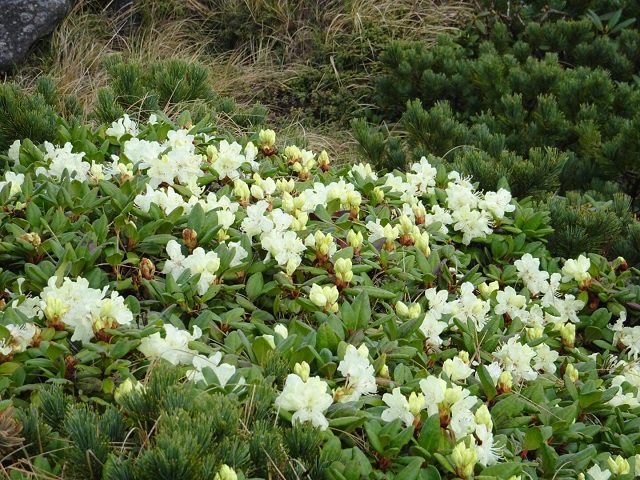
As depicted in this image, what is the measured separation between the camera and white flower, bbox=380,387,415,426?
183cm

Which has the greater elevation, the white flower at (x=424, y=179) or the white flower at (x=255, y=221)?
the white flower at (x=255, y=221)

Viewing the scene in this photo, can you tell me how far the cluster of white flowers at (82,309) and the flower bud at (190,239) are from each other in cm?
41

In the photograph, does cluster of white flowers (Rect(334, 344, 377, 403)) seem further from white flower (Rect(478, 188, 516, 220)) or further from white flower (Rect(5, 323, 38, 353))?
white flower (Rect(478, 188, 516, 220))

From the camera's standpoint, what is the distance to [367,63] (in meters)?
6.52

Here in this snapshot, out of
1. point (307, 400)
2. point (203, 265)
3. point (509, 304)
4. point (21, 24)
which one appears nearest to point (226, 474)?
point (307, 400)

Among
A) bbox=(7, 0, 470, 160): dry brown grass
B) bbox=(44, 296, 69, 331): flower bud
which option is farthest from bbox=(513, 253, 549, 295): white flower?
bbox=(7, 0, 470, 160): dry brown grass

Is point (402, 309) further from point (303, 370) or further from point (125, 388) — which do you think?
point (125, 388)

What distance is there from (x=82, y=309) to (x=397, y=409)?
2.58 ft

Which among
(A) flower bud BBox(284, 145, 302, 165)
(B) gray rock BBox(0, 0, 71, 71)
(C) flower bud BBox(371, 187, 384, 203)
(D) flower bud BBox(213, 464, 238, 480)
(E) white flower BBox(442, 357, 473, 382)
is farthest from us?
(B) gray rock BBox(0, 0, 71, 71)

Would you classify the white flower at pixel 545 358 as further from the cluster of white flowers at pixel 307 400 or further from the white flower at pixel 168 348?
the white flower at pixel 168 348

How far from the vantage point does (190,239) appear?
2.38 m

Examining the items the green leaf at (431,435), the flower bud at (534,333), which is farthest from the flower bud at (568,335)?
the green leaf at (431,435)

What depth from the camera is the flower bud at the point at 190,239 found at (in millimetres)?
2379

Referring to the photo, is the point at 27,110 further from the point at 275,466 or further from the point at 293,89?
the point at 293,89
